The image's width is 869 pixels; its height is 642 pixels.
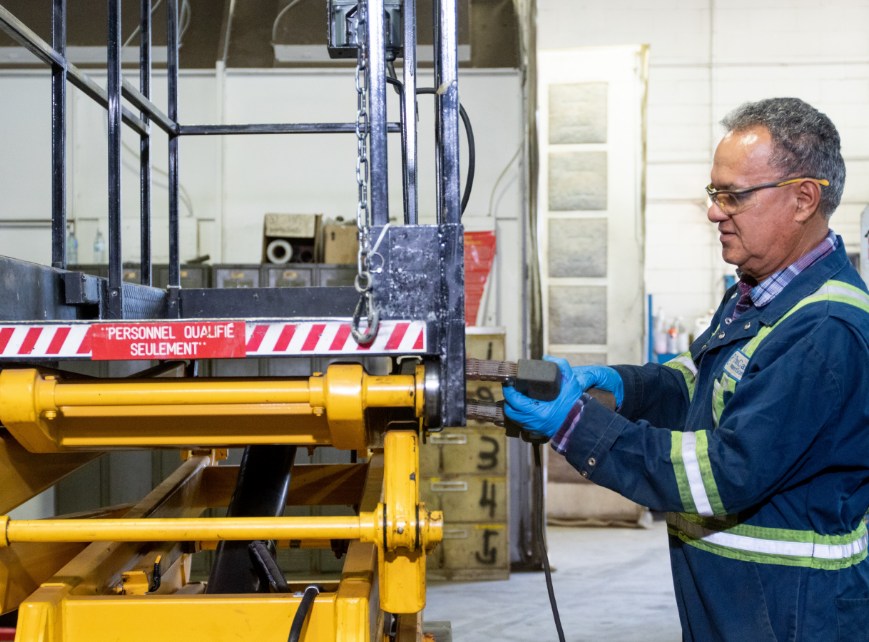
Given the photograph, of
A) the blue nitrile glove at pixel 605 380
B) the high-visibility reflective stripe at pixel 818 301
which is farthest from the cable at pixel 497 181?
the high-visibility reflective stripe at pixel 818 301

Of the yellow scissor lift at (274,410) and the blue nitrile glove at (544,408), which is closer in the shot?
the yellow scissor lift at (274,410)

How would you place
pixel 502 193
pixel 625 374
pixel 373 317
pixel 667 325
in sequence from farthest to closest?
pixel 667 325 → pixel 502 193 → pixel 625 374 → pixel 373 317

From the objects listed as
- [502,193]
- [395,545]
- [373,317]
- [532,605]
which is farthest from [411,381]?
[502,193]

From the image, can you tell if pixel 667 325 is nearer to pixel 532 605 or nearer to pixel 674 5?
pixel 674 5

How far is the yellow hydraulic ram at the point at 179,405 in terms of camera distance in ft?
5.81

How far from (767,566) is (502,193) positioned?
15.9 feet

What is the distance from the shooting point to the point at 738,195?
7.36 ft

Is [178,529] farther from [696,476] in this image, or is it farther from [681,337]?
[681,337]

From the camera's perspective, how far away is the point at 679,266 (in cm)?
967

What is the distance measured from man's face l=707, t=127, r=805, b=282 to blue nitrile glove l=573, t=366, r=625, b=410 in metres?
0.53

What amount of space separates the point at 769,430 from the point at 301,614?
1.11m

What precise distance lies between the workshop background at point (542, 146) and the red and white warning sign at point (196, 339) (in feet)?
14.3

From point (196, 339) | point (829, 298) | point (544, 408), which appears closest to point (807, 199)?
point (829, 298)

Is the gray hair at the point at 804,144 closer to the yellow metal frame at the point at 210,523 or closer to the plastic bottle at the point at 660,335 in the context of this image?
the yellow metal frame at the point at 210,523
